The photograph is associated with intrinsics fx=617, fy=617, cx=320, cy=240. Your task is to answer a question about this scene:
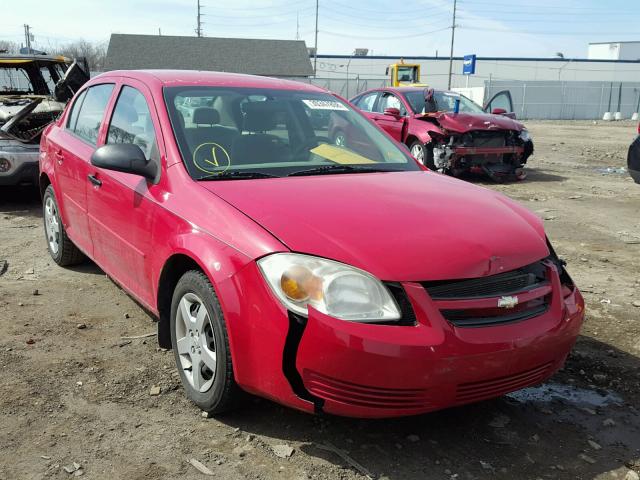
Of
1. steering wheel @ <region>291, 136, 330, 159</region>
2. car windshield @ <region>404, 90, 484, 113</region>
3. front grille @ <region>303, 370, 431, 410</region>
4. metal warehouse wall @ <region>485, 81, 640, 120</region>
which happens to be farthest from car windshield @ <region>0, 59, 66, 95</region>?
metal warehouse wall @ <region>485, 81, 640, 120</region>

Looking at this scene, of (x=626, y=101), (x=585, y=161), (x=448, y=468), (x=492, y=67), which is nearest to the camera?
(x=448, y=468)

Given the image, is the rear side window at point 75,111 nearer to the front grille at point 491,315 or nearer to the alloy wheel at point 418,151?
the front grille at point 491,315

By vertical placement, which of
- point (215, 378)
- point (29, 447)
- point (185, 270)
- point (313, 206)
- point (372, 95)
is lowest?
point (29, 447)

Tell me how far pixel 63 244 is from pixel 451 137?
6.97 meters

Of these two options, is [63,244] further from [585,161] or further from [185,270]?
[585,161]

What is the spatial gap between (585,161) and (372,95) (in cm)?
578

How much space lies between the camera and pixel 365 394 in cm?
241

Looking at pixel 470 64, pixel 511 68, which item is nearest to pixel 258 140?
pixel 470 64

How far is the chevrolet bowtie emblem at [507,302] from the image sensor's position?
2.54m

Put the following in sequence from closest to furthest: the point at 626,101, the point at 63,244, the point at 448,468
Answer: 1. the point at 448,468
2. the point at 63,244
3. the point at 626,101

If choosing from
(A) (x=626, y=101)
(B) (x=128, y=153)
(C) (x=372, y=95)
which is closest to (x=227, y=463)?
(B) (x=128, y=153)

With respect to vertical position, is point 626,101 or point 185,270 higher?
Answer: point 626,101

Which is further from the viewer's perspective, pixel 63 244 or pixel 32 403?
Answer: pixel 63 244

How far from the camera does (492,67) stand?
199 feet
